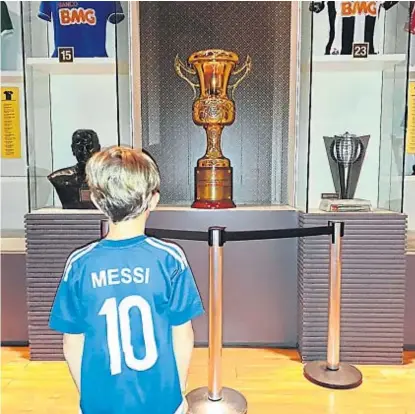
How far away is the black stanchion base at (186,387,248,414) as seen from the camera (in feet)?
6.51

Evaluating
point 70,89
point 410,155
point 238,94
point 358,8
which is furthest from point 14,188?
point 410,155

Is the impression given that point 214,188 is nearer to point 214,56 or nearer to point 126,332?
point 214,56

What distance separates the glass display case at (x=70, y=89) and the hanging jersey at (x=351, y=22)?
1.13m

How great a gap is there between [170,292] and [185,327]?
0.41ft

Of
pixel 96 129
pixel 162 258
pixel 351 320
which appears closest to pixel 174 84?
pixel 96 129

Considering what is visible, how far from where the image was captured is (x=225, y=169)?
263 centimetres

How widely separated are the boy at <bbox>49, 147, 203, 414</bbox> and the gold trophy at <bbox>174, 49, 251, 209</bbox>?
1316mm

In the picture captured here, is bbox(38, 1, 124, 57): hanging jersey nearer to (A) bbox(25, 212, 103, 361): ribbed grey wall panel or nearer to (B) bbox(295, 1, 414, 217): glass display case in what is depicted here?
(A) bbox(25, 212, 103, 361): ribbed grey wall panel

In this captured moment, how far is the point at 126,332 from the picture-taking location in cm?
125

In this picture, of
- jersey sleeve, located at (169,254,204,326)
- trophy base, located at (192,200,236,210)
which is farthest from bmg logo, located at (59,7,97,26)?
jersey sleeve, located at (169,254,204,326)

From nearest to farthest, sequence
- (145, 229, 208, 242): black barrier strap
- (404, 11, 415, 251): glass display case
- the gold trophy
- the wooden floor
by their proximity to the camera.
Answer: (145, 229, 208, 242): black barrier strap < the wooden floor < the gold trophy < (404, 11, 415, 251): glass display case

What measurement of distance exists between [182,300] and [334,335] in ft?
4.15

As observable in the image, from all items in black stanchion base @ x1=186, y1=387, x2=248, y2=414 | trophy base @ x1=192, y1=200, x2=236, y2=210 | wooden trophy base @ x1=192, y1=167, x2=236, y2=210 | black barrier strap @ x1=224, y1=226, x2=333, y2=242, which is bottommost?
black stanchion base @ x1=186, y1=387, x2=248, y2=414

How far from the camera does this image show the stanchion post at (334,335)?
2.25 metres
